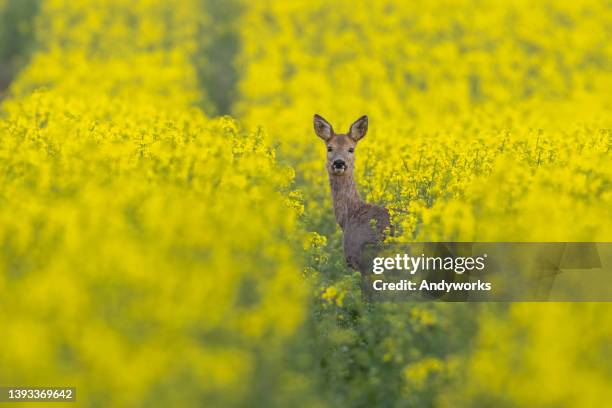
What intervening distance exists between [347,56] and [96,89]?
6.52 meters

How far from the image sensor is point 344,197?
9.88 meters

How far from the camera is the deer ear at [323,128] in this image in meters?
10.3

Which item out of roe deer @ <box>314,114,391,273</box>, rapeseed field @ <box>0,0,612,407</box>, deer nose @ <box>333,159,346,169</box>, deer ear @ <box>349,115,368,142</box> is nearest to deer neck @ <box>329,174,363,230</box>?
roe deer @ <box>314,114,391,273</box>

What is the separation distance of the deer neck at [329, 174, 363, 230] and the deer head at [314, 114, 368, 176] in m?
0.08

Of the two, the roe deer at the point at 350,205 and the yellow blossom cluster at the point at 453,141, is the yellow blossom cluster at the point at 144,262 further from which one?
the yellow blossom cluster at the point at 453,141

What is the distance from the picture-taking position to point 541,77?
815 inches

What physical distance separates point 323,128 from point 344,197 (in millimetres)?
982

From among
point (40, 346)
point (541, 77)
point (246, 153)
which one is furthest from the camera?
point (541, 77)

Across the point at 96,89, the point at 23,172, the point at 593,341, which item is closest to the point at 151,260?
the point at 593,341

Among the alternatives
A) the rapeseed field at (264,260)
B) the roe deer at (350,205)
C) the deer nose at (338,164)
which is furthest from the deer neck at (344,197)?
the rapeseed field at (264,260)

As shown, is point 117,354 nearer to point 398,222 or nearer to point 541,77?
point 398,222

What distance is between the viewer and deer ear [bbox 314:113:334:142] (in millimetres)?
10305

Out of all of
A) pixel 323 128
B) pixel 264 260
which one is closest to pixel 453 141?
pixel 323 128

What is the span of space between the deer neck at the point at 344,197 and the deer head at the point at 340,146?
0.08m
